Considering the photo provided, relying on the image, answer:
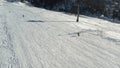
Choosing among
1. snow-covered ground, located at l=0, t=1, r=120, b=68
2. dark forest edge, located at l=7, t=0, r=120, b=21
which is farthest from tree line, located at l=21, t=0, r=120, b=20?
snow-covered ground, located at l=0, t=1, r=120, b=68

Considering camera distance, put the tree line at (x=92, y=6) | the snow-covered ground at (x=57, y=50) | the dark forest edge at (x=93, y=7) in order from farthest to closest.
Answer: the tree line at (x=92, y=6), the dark forest edge at (x=93, y=7), the snow-covered ground at (x=57, y=50)

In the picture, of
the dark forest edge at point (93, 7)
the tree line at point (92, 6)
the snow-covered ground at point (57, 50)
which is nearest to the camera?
the snow-covered ground at point (57, 50)

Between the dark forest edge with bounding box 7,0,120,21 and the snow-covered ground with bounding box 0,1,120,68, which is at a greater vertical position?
the dark forest edge with bounding box 7,0,120,21

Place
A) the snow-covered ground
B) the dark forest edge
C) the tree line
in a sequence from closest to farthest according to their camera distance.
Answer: the snow-covered ground → the dark forest edge → the tree line

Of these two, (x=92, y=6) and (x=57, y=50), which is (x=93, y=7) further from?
(x=57, y=50)

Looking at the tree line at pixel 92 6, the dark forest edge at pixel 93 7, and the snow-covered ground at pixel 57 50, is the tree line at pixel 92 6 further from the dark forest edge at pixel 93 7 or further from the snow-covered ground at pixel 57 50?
the snow-covered ground at pixel 57 50

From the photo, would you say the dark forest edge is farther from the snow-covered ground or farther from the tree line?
the snow-covered ground

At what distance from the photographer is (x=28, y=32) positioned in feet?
48.4

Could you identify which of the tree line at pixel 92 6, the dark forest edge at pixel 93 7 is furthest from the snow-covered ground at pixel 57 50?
the tree line at pixel 92 6

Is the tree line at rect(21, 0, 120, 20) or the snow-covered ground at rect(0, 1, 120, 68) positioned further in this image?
the tree line at rect(21, 0, 120, 20)

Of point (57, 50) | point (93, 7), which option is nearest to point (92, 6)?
point (93, 7)

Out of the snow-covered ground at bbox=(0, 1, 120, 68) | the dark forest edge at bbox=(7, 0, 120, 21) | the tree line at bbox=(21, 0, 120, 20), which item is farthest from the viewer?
the tree line at bbox=(21, 0, 120, 20)

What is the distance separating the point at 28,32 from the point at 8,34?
164 centimetres

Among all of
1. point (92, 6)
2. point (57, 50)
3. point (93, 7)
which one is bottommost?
point (57, 50)
